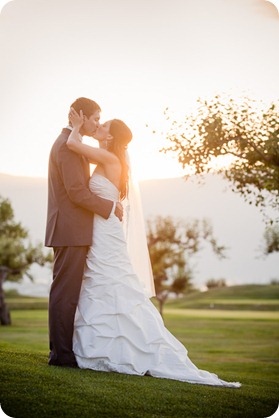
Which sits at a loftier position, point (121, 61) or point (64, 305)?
point (121, 61)

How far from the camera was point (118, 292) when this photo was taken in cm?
483

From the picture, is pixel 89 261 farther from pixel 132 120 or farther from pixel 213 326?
pixel 213 326

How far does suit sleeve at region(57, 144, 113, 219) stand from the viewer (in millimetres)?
4688

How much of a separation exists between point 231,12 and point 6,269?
17877mm

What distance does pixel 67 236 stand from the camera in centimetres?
471

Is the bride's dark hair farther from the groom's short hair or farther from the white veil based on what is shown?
the groom's short hair

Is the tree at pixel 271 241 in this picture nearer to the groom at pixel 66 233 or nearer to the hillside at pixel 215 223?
the hillside at pixel 215 223

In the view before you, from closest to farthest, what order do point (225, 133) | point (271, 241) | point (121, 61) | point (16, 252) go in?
point (121, 61) < point (225, 133) < point (271, 241) < point (16, 252)

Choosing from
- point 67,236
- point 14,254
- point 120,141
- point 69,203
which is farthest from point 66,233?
point 14,254

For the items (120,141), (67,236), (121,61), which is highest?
(121,61)

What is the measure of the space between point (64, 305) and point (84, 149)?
1127 mm

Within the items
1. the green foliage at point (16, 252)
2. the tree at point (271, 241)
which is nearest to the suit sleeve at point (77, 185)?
the tree at point (271, 241)

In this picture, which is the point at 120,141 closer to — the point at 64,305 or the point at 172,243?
the point at 64,305

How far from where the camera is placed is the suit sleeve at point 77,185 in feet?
15.4
